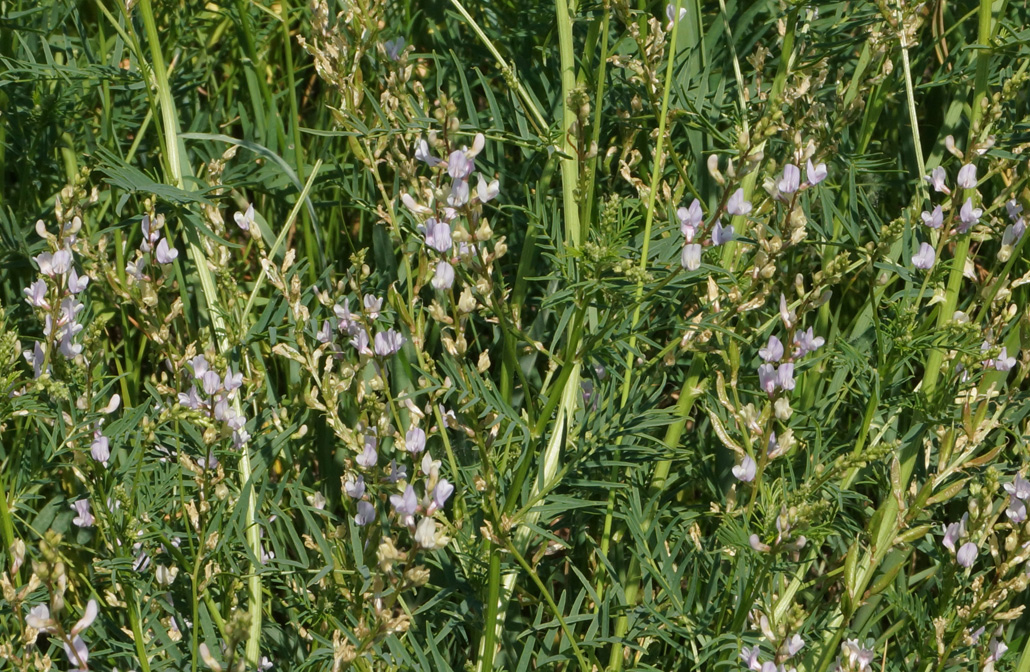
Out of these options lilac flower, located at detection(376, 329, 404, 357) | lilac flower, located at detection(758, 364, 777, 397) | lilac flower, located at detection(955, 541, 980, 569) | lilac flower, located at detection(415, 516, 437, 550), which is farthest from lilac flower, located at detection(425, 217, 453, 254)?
lilac flower, located at detection(955, 541, 980, 569)

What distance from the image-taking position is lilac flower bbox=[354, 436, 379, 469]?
1545mm

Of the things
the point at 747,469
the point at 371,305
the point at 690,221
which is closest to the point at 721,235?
the point at 690,221

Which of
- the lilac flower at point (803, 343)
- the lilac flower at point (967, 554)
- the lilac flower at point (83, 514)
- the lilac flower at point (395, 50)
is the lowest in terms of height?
the lilac flower at point (83, 514)

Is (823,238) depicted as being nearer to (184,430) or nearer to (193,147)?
(184,430)

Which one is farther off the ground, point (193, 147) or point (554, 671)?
point (193, 147)

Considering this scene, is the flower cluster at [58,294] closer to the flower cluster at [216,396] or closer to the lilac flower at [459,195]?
the flower cluster at [216,396]

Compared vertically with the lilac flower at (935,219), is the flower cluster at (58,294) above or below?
below

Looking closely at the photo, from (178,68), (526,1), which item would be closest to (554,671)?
(526,1)

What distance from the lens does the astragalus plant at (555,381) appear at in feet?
4.84

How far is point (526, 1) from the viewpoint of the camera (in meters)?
2.12

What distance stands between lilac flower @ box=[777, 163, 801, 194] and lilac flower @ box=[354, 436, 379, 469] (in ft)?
2.39

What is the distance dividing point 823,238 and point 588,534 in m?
0.70

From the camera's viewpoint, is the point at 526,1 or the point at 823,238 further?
the point at 526,1

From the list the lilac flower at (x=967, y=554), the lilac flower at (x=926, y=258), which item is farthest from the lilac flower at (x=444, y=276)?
the lilac flower at (x=967, y=554)
